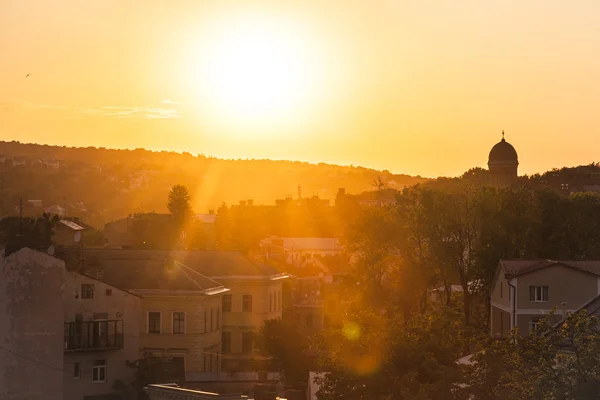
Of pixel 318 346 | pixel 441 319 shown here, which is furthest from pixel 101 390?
pixel 441 319

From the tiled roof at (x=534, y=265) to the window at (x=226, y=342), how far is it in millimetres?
20553

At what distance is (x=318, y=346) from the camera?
50.5 meters

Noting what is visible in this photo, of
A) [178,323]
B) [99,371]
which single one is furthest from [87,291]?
[178,323]

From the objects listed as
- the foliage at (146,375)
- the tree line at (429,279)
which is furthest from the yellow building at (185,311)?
the tree line at (429,279)

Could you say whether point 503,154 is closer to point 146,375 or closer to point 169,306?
point 169,306

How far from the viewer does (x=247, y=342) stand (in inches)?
2940

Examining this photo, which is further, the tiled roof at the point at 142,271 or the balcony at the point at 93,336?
the tiled roof at the point at 142,271

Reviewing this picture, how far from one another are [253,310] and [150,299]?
11707mm

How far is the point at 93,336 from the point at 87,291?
2161 millimetres

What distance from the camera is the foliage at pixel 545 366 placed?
27.5 meters

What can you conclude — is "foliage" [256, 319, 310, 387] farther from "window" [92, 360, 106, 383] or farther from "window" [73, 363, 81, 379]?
"window" [73, 363, 81, 379]

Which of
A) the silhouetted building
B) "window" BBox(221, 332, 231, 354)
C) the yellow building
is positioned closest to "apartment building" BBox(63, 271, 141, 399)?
the yellow building

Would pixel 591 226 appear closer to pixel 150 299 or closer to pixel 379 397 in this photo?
pixel 150 299

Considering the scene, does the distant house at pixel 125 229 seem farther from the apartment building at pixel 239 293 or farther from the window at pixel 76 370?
the window at pixel 76 370
